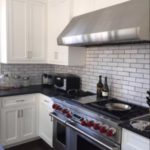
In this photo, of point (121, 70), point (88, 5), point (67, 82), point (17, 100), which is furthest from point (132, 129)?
point (17, 100)

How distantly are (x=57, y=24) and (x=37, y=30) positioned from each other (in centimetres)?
41

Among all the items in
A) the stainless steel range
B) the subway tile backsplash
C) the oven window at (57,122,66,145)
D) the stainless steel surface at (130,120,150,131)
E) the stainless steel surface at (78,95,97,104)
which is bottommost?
the oven window at (57,122,66,145)

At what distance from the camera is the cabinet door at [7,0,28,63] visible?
289 centimetres

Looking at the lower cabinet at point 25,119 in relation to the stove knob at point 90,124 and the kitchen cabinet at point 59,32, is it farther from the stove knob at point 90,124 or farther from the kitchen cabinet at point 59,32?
the stove knob at point 90,124

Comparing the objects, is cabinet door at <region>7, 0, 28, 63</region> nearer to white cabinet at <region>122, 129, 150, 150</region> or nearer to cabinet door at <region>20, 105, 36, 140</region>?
cabinet door at <region>20, 105, 36, 140</region>

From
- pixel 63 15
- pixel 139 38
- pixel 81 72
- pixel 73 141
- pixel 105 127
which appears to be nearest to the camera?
pixel 139 38

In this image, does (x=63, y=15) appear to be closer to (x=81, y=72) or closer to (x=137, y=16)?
(x=81, y=72)

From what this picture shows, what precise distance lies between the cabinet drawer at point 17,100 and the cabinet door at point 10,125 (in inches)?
3.4

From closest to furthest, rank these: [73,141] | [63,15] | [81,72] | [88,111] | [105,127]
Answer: [105,127] → [88,111] → [73,141] → [63,15] → [81,72]

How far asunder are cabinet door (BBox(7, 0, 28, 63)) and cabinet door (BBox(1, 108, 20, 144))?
0.80 meters

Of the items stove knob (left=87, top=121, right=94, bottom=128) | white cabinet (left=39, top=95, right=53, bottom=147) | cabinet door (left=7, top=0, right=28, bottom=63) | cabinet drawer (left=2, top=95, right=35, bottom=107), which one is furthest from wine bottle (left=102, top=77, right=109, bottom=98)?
cabinet door (left=7, top=0, right=28, bottom=63)

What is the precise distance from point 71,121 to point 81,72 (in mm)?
971

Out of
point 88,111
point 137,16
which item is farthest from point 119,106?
point 137,16

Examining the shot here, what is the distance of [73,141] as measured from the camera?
221cm
